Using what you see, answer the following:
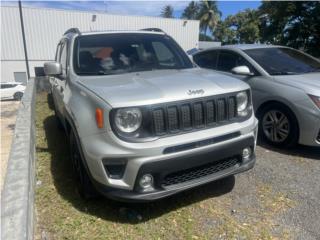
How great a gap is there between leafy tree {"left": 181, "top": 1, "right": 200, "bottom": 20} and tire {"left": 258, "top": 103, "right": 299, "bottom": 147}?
245 feet

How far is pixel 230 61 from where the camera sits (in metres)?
6.23

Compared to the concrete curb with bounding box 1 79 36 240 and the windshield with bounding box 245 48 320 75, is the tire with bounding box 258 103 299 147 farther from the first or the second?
the concrete curb with bounding box 1 79 36 240

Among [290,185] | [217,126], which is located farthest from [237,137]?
[290,185]

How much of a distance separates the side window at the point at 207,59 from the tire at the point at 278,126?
177cm

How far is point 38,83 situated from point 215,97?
10046 mm

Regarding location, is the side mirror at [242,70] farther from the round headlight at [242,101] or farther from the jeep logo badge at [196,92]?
the jeep logo badge at [196,92]

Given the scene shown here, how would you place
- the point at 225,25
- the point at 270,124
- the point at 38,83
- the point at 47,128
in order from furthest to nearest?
1. the point at 225,25
2. the point at 38,83
3. the point at 47,128
4. the point at 270,124

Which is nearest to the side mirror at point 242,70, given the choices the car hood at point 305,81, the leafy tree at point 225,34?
the car hood at point 305,81

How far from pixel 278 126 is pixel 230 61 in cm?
177

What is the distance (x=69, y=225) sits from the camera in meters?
3.17

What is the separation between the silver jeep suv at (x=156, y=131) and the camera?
288 centimetres

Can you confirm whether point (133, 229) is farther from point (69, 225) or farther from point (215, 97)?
point (215, 97)

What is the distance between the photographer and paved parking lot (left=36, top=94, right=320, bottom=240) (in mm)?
3070

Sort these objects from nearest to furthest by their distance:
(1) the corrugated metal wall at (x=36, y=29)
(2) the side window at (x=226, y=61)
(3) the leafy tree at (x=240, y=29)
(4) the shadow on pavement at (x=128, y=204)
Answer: (4) the shadow on pavement at (x=128, y=204) < (2) the side window at (x=226, y=61) < (1) the corrugated metal wall at (x=36, y=29) < (3) the leafy tree at (x=240, y=29)
